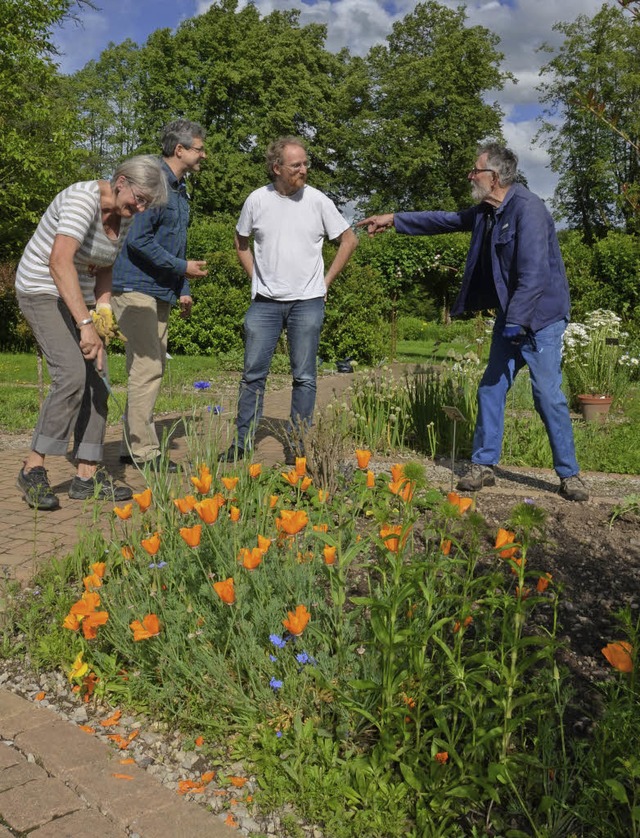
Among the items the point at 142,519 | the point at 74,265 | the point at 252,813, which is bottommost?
the point at 252,813

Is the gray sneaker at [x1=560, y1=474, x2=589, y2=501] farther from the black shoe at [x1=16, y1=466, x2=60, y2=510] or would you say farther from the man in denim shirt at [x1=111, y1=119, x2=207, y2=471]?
the black shoe at [x1=16, y1=466, x2=60, y2=510]

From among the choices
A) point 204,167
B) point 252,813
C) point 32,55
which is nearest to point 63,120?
point 32,55

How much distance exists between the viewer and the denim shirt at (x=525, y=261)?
4289 mm

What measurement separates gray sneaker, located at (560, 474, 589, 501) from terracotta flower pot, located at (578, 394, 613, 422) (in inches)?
122

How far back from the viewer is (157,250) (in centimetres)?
473

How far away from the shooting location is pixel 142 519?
3.02 meters

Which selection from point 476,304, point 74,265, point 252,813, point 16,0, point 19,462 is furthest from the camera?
point 16,0

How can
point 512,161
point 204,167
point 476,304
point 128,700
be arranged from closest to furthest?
point 128,700 → point 512,161 → point 476,304 → point 204,167

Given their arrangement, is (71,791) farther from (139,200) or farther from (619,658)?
(139,200)

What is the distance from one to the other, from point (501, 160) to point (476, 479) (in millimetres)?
1763

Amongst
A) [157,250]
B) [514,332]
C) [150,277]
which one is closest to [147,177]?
[157,250]

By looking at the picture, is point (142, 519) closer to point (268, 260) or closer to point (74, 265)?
point (74, 265)

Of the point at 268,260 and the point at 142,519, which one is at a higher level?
the point at 268,260

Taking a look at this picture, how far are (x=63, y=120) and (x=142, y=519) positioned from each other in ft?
61.8
